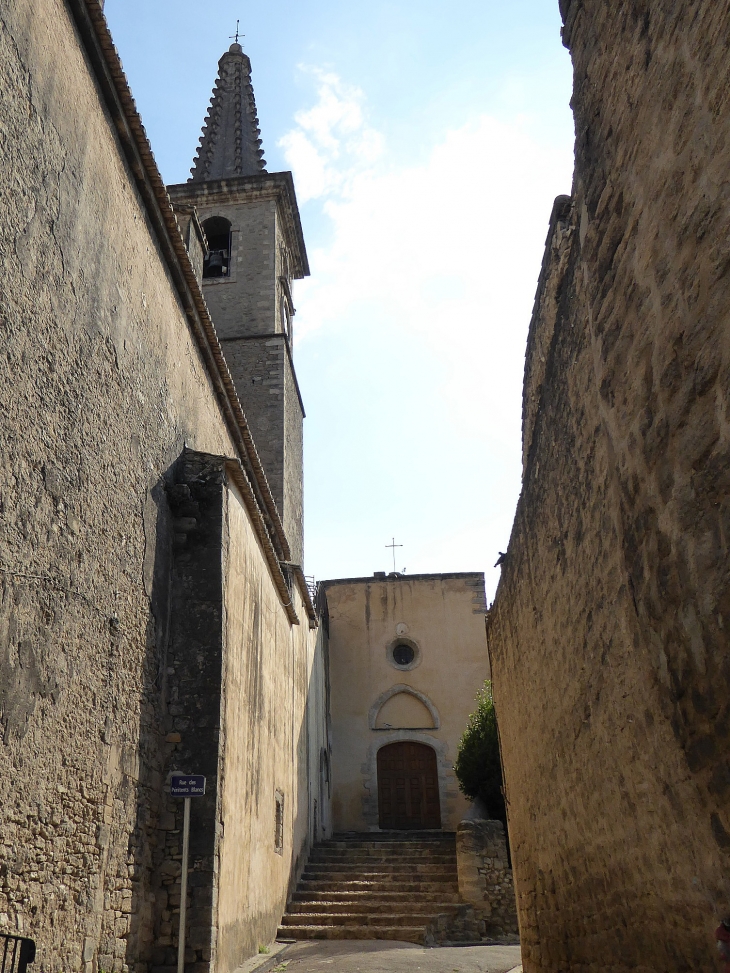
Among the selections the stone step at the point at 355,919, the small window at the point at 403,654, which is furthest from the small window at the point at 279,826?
the small window at the point at 403,654

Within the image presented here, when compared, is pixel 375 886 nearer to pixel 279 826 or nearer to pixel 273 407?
pixel 279 826

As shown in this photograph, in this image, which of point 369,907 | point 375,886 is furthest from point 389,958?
point 375,886

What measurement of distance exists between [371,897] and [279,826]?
2.46 m

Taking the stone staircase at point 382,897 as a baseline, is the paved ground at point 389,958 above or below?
below

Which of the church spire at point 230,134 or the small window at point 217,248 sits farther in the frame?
the church spire at point 230,134

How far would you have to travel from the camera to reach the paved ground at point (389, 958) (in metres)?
8.59

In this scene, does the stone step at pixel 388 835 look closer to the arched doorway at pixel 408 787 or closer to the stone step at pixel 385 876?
the arched doorway at pixel 408 787

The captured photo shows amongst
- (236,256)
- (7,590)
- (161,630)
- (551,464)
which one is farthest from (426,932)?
(236,256)

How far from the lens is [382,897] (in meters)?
13.0

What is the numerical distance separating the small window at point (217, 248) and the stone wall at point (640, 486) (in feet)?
53.2

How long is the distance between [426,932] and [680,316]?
10.9 m

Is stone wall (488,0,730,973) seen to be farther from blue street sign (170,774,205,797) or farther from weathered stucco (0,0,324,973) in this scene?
weathered stucco (0,0,324,973)

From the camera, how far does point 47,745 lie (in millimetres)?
5125

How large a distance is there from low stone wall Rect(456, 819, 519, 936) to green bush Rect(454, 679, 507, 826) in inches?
107
